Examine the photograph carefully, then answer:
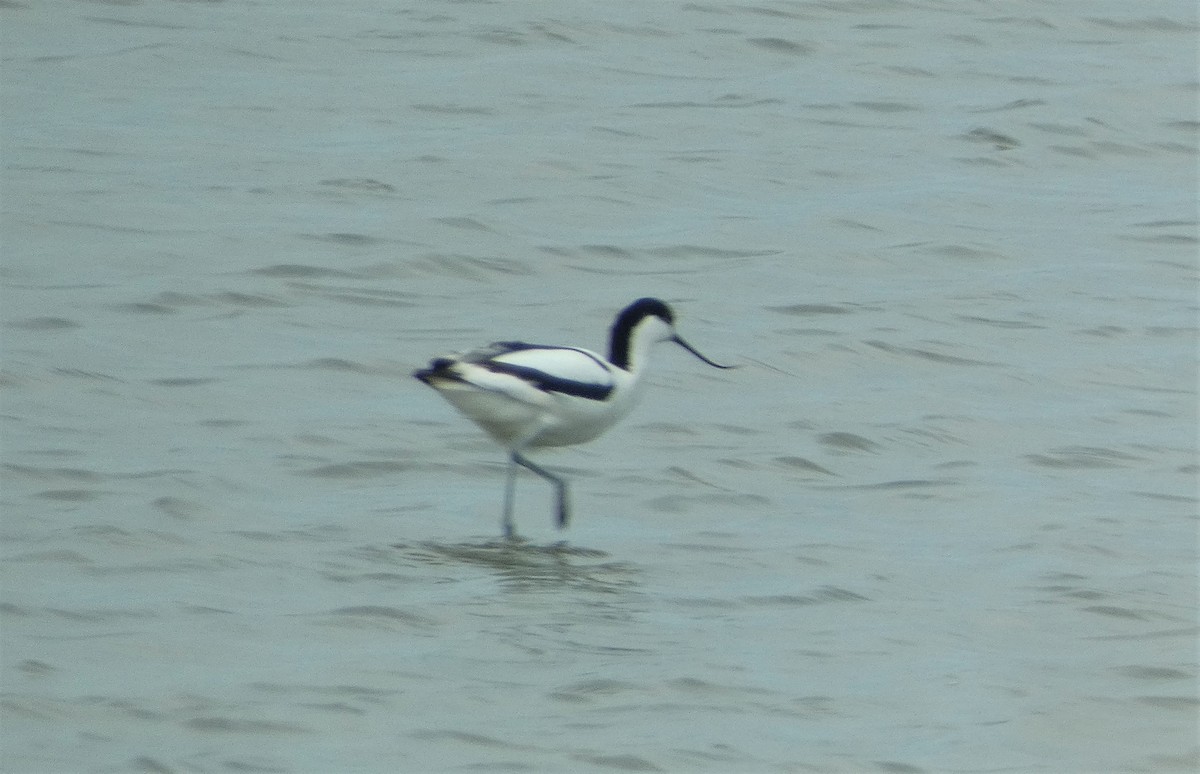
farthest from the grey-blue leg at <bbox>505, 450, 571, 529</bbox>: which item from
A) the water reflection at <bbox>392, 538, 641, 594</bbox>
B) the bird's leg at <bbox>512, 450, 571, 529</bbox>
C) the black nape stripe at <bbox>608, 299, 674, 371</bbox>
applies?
the black nape stripe at <bbox>608, 299, 674, 371</bbox>

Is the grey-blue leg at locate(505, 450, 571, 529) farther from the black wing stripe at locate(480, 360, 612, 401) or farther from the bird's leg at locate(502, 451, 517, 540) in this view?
the black wing stripe at locate(480, 360, 612, 401)

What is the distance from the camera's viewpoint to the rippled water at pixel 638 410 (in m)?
6.53

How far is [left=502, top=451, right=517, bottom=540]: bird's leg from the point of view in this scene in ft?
28.2

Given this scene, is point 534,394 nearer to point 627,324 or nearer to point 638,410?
point 627,324

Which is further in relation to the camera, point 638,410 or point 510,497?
point 638,410

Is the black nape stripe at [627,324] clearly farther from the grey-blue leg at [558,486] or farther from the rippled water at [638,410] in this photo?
the grey-blue leg at [558,486]

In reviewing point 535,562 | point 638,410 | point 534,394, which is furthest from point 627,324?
point 535,562

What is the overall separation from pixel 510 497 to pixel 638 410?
170cm

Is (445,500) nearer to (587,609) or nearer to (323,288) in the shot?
(587,609)

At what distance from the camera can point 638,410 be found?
10.5 m

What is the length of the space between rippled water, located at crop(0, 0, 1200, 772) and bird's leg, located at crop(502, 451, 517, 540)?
7cm

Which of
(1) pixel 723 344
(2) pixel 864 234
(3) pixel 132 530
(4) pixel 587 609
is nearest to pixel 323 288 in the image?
(1) pixel 723 344

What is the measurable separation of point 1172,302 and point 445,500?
17.0 ft

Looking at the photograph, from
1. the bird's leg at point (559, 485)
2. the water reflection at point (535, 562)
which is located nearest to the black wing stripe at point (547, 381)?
the bird's leg at point (559, 485)
